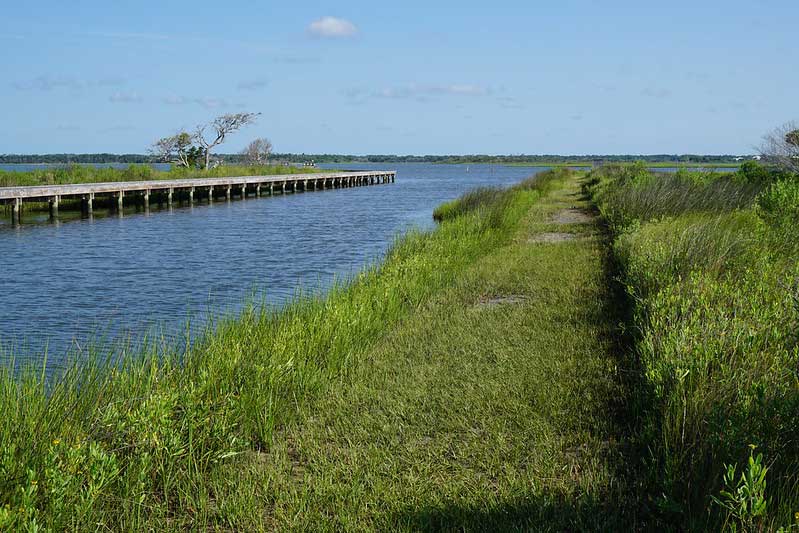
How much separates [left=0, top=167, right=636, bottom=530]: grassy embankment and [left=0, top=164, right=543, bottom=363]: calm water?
4.47 feet

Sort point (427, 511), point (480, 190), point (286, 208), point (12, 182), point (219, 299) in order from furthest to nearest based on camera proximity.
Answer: point (286, 208), point (12, 182), point (480, 190), point (219, 299), point (427, 511)

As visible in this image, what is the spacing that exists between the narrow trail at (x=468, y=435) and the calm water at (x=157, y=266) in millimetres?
2385

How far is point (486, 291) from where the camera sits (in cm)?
1145

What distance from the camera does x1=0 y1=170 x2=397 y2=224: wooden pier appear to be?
89.7ft

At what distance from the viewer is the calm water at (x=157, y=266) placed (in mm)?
10953

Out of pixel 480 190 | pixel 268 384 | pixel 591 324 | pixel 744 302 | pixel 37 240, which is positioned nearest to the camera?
pixel 268 384

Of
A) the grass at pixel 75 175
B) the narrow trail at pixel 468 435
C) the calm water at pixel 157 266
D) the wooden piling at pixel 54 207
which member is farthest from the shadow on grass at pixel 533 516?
the grass at pixel 75 175

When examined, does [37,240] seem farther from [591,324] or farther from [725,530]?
[725,530]

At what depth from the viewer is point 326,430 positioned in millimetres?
5941

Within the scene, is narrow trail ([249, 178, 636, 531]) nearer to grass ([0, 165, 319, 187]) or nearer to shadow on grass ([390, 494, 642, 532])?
shadow on grass ([390, 494, 642, 532])

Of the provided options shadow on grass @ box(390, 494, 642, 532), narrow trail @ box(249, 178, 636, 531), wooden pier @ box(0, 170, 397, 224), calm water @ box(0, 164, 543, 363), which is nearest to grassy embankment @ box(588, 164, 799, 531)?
shadow on grass @ box(390, 494, 642, 532)

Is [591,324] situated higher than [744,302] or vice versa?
[744,302]

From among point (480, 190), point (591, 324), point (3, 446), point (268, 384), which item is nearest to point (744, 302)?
point (591, 324)

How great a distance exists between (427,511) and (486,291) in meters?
7.09
